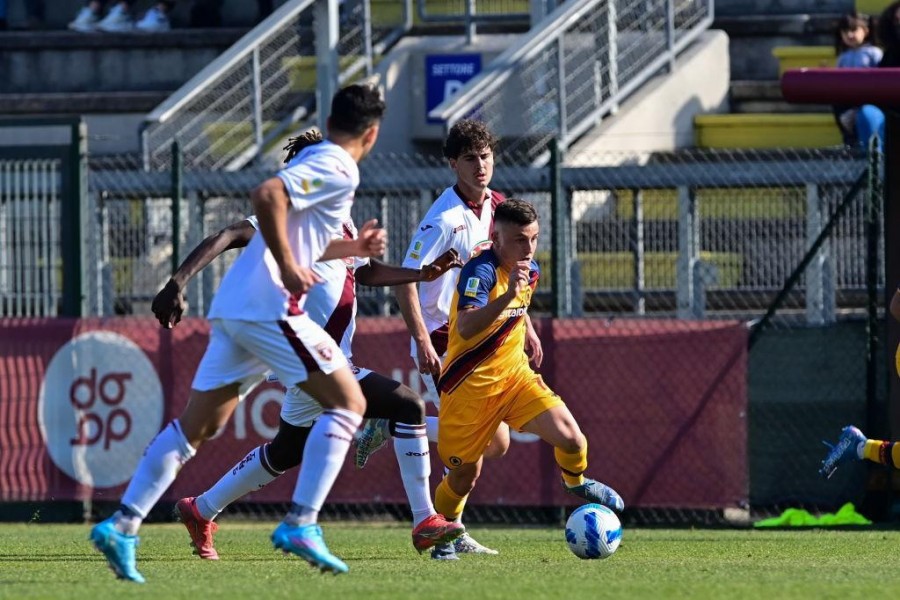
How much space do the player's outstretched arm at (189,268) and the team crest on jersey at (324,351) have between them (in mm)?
973

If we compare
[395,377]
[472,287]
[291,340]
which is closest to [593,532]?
[472,287]

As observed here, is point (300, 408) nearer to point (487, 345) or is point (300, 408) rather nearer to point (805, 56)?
point (487, 345)

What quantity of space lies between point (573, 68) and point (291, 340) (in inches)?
380

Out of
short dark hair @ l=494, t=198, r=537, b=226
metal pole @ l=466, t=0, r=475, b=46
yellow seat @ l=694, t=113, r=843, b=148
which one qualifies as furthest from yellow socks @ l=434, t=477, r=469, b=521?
metal pole @ l=466, t=0, r=475, b=46

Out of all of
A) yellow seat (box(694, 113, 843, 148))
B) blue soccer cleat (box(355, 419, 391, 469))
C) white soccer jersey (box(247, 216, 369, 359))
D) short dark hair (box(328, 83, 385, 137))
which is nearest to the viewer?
short dark hair (box(328, 83, 385, 137))

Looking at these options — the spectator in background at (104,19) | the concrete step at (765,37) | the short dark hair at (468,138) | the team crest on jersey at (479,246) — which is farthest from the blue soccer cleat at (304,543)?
the spectator in background at (104,19)

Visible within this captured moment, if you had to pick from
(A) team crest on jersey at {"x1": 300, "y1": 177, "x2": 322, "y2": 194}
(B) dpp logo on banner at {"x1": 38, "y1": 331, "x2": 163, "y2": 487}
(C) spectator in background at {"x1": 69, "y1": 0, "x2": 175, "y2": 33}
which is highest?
(A) team crest on jersey at {"x1": 300, "y1": 177, "x2": 322, "y2": 194}

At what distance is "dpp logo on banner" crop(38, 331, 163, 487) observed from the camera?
1280 centimetres

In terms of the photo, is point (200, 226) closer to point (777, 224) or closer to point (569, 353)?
point (569, 353)

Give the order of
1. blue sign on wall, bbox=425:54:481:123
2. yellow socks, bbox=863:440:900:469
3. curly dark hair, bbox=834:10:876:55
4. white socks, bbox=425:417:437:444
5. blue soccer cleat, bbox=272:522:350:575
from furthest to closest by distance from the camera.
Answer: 1. blue sign on wall, bbox=425:54:481:123
2. curly dark hair, bbox=834:10:876:55
3. yellow socks, bbox=863:440:900:469
4. white socks, bbox=425:417:437:444
5. blue soccer cleat, bbox=272:522:350:575

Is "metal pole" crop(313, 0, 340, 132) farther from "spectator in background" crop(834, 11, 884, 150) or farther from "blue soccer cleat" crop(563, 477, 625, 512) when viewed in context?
"blue soccer cleat" crop(563, 477, 625, 512)

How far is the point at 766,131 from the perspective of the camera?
16.6m

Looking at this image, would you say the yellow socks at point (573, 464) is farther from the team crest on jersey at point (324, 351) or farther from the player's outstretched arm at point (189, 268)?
the team crest on jersey at point (324, 351)

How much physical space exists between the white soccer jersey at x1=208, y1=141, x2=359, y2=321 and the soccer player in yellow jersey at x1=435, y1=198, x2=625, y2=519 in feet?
5.02
